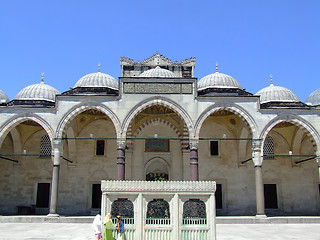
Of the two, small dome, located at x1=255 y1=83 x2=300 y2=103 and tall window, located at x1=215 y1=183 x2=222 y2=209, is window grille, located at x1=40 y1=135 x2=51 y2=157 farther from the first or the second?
small dome, located at x1=255 y1=83 x2=300 y2=103

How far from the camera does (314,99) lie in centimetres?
1788

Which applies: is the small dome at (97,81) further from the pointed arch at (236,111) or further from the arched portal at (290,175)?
the arched portal at (290,175)

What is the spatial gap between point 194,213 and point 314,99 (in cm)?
1298

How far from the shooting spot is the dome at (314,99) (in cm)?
1768

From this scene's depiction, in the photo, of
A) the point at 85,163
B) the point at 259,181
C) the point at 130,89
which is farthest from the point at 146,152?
the point at 259,181

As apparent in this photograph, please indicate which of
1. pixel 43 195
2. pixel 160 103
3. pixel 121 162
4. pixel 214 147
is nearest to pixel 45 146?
pixel 43 195

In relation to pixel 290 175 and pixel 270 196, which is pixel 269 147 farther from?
pixel 270 196

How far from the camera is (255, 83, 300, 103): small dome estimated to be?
16.7 metres

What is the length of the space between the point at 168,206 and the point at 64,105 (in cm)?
796

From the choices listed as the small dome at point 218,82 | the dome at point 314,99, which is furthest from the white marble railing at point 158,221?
the dome at point 314,99

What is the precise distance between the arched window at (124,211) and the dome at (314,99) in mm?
13511

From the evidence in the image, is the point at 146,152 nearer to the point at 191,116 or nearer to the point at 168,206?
the point at 191,116

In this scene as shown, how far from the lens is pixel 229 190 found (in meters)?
16.8

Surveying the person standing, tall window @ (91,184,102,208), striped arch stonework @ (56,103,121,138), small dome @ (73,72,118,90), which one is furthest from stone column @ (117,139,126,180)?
the person standing
